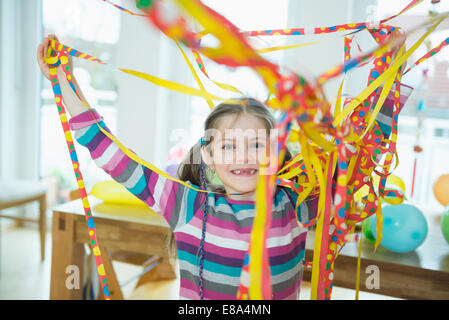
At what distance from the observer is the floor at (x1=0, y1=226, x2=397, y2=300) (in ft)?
6.54

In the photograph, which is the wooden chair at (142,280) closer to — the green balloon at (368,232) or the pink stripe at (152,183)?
the pink stripe at (152,183)

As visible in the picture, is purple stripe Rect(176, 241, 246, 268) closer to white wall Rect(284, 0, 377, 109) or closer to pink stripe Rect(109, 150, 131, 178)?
pink stripe Rect(109, 150, 131, 178)

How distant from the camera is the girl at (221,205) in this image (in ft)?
2.65

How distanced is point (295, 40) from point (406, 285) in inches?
55.6

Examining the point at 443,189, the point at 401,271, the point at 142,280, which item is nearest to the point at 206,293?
the point at 401,271

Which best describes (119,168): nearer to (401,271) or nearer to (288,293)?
(288,293)

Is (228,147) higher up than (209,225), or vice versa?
(228,147)

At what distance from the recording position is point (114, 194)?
154 centimetres

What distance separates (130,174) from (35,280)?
65.8 inches

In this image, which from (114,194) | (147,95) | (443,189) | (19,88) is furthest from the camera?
(19,88)

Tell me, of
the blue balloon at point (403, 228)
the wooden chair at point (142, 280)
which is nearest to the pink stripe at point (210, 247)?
the blue balloon at point (403, 228)

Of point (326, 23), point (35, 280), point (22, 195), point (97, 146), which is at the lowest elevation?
point (35, 280)

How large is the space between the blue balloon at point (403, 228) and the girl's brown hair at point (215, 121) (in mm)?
552
